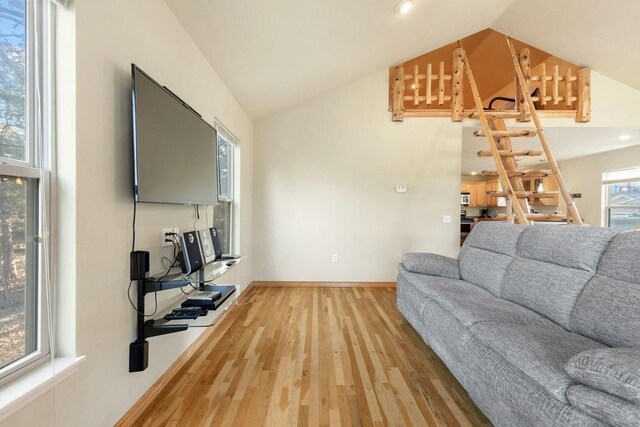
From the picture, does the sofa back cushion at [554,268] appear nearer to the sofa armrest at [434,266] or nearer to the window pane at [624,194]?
the sofa armrest at [434,266]

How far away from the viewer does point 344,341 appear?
7.73ft

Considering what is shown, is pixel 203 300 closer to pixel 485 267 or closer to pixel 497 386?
pixel 497 386

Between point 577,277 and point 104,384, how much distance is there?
2539 millimetres

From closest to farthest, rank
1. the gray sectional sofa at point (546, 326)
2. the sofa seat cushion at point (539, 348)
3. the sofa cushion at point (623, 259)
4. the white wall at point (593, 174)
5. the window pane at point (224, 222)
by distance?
1. the gray sectional sofa at point (546, 326)
2. the sofa seat cushion at point (539, 348)
3. the sofa cushion at point (623, 259)
4. the window pane at point (224, 222)
5. the white wall at point (593, 174)

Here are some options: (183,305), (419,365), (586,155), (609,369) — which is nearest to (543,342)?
(609,369)

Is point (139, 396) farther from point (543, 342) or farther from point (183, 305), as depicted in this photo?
point (543, 342)

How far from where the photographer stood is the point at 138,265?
55.2 inches

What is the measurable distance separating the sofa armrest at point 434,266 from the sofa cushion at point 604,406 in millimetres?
1704

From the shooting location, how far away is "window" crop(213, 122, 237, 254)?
2963 millimetres

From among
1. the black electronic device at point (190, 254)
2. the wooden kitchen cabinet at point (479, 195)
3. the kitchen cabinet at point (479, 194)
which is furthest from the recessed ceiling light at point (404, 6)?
the wooden kitchen cabinet at point (479, 195)

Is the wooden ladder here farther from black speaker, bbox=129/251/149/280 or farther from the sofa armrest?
black speaker, bbox=129/251/149/280

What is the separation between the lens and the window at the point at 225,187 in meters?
2.96

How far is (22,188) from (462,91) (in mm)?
4748

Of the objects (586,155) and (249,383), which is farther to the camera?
(586,155)
